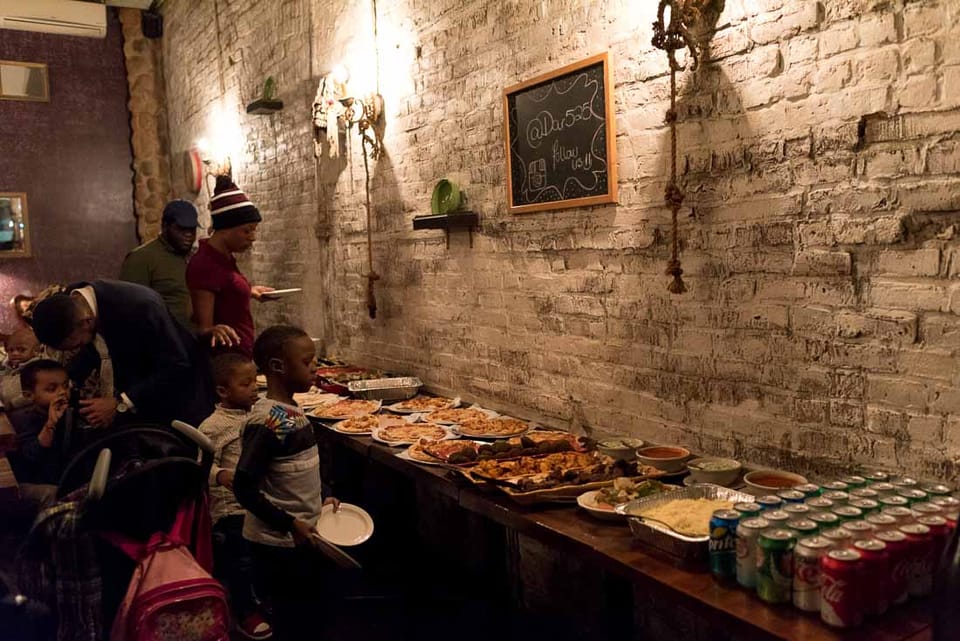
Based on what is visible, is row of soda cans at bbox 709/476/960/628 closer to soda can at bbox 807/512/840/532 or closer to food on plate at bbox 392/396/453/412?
soda can at bbox 807/512/840/532

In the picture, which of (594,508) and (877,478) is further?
(594,508)

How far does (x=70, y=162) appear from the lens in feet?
31.7

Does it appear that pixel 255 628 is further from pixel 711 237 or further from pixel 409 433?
pixel 711 237

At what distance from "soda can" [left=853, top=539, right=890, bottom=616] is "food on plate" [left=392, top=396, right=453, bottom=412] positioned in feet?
9.35

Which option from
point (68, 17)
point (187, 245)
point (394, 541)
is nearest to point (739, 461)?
point (394, 541)

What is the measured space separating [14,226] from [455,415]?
752 cm

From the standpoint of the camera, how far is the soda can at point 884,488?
2152 mm

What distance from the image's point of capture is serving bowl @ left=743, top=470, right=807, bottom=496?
2.63 meters

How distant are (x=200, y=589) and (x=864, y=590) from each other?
1.91 m

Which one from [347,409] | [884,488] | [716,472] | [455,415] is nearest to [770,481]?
[716,472]

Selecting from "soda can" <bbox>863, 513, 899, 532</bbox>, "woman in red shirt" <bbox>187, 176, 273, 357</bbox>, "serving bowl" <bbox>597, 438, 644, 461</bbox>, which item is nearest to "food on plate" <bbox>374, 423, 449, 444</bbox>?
"serving bowl" <bbox>597, 438, 644, 461</bbox>

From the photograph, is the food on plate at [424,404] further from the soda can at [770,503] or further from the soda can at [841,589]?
the soda can at [841,589]

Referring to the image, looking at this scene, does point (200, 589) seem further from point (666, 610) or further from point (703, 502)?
point (666, 610)

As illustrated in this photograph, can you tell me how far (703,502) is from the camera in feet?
8.09
